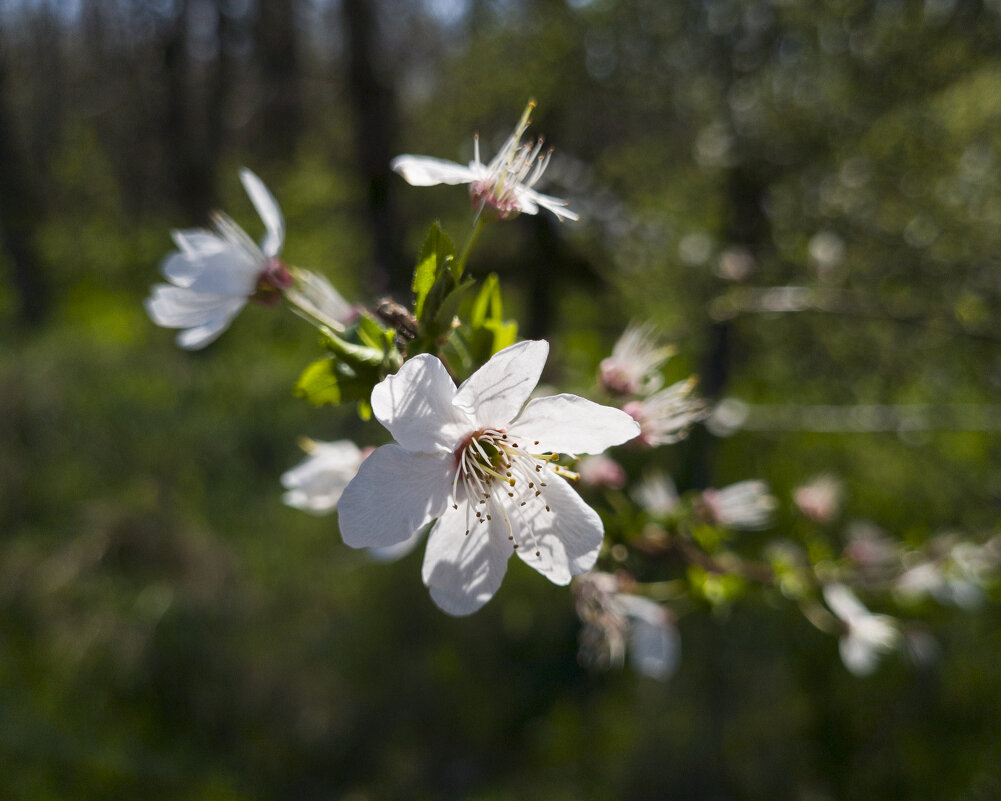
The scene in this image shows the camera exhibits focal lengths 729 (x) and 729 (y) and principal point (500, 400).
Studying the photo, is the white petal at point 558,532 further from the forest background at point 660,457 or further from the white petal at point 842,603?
the forest background at point 660,457

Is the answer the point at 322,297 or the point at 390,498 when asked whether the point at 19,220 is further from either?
the point at 390,498

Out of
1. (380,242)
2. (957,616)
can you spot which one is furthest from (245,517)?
(957,616)

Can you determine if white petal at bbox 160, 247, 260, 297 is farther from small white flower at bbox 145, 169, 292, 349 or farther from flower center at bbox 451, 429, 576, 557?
flower center at bbox 451, 429, 576, 557

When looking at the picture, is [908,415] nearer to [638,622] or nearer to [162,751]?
[638,622]

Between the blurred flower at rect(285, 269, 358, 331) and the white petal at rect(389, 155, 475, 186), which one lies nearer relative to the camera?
the white petal at rect(389, 155, 475, 186)

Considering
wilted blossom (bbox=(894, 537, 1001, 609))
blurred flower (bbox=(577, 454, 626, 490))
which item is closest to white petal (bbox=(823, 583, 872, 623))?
wilted blossom (bbox=(894, 537, 1001, 609))
